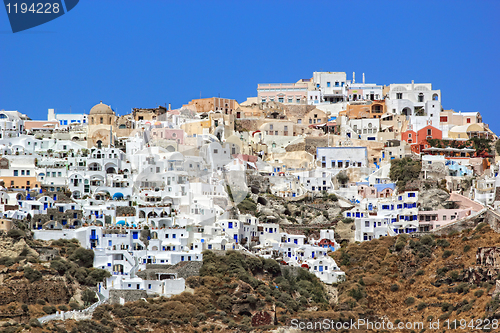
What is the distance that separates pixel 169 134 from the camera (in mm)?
82438

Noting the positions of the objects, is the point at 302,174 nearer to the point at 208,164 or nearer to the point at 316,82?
the point at 208,164

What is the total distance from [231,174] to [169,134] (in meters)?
9.07

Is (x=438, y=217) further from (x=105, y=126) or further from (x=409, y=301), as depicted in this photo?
(x=105, y=126)

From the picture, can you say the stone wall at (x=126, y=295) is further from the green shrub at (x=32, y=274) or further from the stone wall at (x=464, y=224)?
the stone wall at (x=464, y=224)

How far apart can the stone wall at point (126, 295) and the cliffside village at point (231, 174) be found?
1.59ft

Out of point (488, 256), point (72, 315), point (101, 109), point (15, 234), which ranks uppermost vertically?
point (101, 109)

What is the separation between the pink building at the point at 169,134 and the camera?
82.1 metres

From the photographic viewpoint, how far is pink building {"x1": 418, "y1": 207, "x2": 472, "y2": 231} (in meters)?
67.3

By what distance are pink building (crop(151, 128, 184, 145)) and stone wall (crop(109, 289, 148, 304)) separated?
26116 mm

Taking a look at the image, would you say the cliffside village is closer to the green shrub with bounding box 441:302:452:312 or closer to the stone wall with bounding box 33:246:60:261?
the stone wall with bounding box 33:246:60:261

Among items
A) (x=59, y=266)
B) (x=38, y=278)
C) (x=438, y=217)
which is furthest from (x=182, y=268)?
(x=438, y=217)

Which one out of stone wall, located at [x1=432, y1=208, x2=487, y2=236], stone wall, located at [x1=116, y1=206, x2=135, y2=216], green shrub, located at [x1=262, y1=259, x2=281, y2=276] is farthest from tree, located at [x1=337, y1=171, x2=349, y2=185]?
stone wall, located at [x1=116, y1=206, x2=135, y2=216]

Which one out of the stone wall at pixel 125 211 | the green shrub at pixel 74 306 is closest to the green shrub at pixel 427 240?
the stone wall at pixel 125 211

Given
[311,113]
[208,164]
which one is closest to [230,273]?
[208,164]
